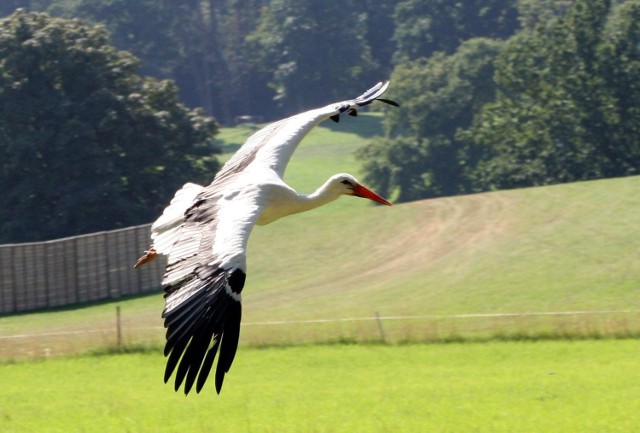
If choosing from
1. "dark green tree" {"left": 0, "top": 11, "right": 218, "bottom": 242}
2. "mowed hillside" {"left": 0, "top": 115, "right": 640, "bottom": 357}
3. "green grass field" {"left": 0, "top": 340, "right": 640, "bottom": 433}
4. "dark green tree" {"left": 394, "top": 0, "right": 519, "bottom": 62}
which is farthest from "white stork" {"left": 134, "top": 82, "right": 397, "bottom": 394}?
"dark green tree" {"left": 394, "top": 0, "right": 519, "bottom": 62}

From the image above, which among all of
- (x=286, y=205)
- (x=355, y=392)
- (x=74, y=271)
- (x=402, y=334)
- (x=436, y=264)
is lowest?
(x=436, y=264)

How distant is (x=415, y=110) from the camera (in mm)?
87750

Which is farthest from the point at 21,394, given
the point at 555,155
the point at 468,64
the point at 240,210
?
the point at 468,64

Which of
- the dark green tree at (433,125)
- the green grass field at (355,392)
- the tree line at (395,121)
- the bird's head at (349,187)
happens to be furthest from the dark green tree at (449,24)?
the bird's head at (349,187)

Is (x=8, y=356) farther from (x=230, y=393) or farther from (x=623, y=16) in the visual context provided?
(x=623, y=16)

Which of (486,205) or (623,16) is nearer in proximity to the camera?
(486,205)

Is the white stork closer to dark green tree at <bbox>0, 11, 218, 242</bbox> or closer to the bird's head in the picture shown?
the bird's head

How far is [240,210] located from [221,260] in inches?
53.7

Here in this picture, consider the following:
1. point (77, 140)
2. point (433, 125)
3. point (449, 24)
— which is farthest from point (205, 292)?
point (449, 24)

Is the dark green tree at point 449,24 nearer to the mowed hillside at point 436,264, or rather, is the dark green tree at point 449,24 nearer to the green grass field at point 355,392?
the mowed hillside at point 436,264

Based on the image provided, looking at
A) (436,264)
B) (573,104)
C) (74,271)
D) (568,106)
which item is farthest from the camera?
(568,106)

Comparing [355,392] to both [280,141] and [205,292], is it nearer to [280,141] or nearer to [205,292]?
[280,141]

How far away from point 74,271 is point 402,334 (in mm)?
14491

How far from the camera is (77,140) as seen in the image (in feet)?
173
